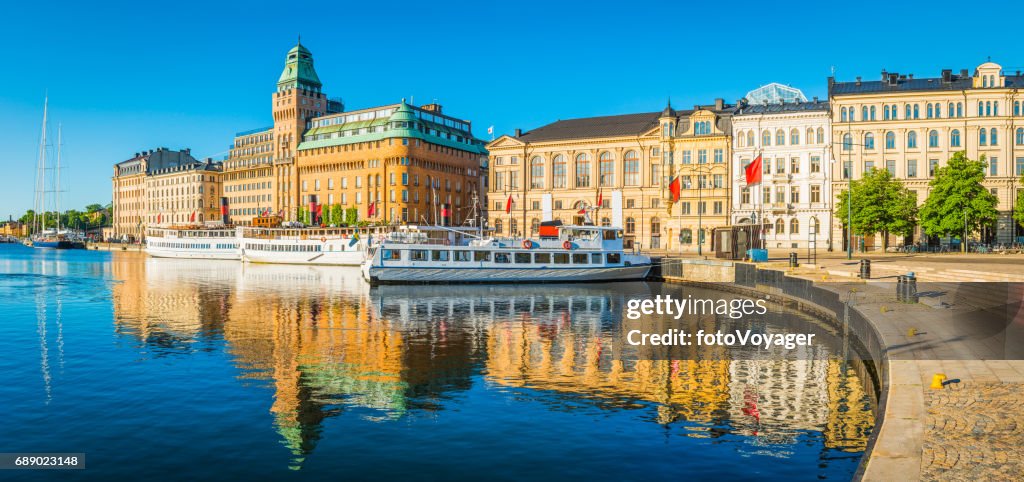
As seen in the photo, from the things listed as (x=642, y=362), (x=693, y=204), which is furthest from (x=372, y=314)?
(x=693, y=204)

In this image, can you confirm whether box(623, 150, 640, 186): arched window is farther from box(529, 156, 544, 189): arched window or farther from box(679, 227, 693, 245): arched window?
box(529, 156, 544, 189): arched window

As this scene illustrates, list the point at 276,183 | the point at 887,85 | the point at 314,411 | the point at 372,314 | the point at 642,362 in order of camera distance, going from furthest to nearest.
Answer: the point at 276,183, the point at 887,85, the point at 372,314, the point at 642,362, the point at 314,411

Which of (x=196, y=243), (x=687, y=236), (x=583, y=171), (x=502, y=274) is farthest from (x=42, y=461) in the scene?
(x=196, y=243)

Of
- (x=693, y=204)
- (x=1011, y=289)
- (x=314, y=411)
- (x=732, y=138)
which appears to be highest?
(x=732, y=138)

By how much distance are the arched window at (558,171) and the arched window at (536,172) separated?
6.63ft

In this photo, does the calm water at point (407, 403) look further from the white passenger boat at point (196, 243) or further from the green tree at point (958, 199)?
the white passenger boat at point (196, 243)

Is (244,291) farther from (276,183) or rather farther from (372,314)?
(276,183)

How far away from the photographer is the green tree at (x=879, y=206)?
84.2 meters

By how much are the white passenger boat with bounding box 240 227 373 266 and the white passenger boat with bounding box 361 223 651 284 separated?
2699 centimetres

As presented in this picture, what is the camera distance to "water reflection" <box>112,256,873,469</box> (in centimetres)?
2177

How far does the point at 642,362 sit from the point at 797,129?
8034 cm

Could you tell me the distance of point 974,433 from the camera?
579 inches

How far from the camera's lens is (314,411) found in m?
22.6

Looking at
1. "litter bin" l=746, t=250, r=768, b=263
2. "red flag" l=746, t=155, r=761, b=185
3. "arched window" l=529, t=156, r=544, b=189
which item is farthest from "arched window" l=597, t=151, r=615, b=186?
"red flag" l=746, t=155, r=761, b=185
